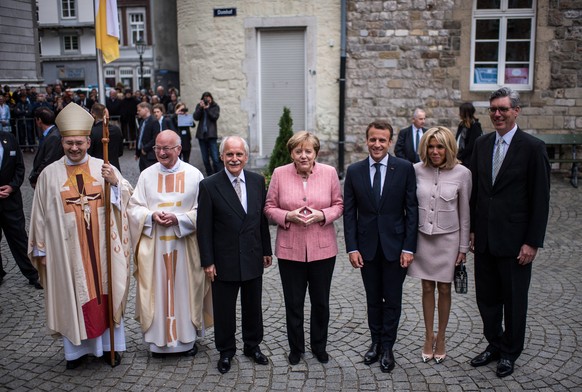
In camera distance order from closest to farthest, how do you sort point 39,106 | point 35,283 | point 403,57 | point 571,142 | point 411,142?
point 35,283 < point 411,142 < point 571,142 < point 403,57 < point 39,106

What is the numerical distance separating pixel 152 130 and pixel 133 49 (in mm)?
38852

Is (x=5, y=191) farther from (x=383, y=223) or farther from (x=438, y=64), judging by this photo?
(x=438, y=64)

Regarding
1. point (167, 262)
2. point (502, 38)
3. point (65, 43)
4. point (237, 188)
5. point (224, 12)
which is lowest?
point (167, 262)

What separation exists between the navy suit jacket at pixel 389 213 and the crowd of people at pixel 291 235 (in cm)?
1

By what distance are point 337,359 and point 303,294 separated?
2.07ft

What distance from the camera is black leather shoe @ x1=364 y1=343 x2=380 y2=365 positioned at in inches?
187

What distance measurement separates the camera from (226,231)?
4.57 m

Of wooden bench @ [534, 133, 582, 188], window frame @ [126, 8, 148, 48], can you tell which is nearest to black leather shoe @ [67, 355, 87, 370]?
wooden bench @ [534, 133, 582, 188]

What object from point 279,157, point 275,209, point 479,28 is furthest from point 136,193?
point 479,28

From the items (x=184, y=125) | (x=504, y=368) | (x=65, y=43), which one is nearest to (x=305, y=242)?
(x=504, y=368)

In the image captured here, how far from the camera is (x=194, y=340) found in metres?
4.93

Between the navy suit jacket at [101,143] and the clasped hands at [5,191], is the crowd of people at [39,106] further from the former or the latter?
the clasped hands at [5,191]

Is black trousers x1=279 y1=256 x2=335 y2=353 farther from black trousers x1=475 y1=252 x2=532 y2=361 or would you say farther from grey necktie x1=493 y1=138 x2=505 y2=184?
grey necktie x1=493 y1=138 x2=505 y2=184

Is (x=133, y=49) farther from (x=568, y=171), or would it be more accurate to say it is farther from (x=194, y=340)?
(x=194, y=340)
